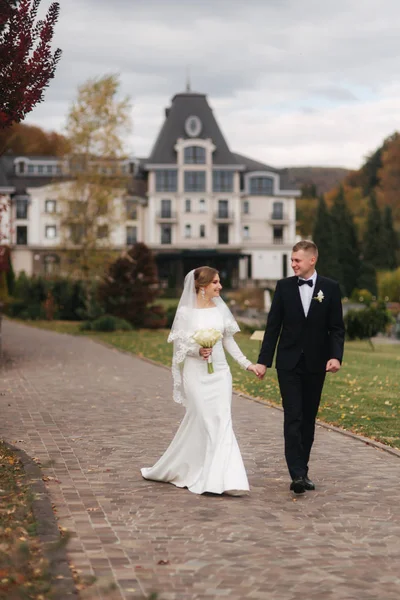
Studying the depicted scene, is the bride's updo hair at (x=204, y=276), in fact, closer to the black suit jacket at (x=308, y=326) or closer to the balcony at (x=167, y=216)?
the black suit jacket at (x=308, y=326)

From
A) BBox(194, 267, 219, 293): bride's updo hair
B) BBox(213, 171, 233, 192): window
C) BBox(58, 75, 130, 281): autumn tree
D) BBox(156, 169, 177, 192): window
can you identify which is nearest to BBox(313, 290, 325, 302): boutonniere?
BBox(194, 267, 219, 293): bride's updo hair

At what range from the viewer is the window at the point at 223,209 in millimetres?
87938

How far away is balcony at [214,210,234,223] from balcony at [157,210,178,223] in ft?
11.9

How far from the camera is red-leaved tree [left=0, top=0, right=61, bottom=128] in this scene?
32.4ft

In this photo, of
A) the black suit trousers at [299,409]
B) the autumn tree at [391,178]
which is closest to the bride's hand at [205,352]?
the black suit trousers at [299,409]

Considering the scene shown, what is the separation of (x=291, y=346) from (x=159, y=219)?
79444 millimetres

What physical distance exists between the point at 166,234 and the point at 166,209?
2.22m

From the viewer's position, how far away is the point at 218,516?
280 inches

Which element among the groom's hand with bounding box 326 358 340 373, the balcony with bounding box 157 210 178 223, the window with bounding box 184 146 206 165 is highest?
the window with bounding box 184 146 206 165

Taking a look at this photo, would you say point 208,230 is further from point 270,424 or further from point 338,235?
point 270,424

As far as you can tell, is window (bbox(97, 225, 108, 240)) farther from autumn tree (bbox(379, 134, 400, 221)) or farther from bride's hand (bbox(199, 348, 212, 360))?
autumn tree (bbox(379, 134, 400, 221))

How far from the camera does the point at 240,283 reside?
276ft

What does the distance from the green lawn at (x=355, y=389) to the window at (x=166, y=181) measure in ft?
192

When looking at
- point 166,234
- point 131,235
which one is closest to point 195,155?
point 166,234
